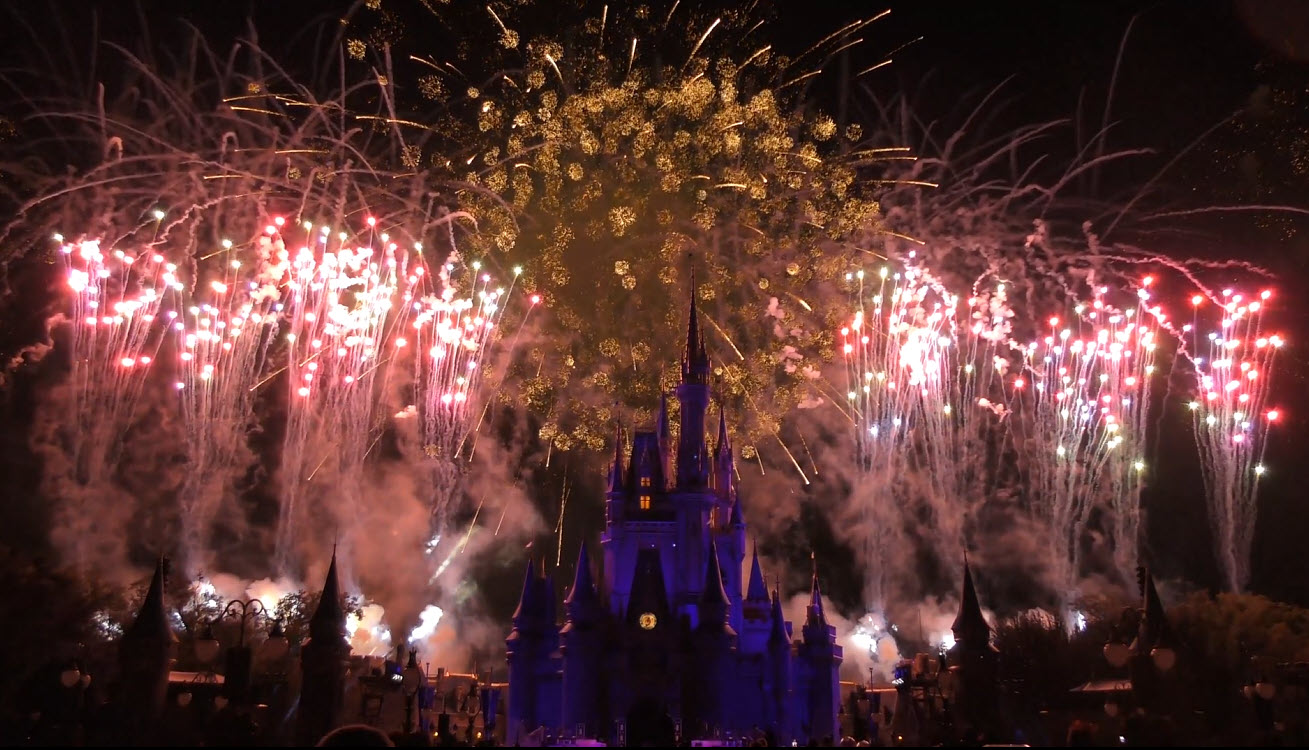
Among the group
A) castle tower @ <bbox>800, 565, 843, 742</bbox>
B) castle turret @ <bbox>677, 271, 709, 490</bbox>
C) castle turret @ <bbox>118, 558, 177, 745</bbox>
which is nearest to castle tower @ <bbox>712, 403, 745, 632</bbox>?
castle turret @ <bbox>677, 271, 709, 490</bbox>

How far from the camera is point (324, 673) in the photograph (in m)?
32.2

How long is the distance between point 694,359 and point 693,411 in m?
2.51

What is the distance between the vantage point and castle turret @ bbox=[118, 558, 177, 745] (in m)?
28.7

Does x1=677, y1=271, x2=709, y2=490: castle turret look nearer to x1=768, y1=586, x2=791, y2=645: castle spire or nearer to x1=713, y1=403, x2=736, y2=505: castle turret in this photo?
x1=713, y1=403, x2=736, y2=505: castle turret

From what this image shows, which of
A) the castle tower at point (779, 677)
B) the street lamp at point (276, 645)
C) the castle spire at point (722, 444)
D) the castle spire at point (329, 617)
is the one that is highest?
the castle spire at point (722, 444)

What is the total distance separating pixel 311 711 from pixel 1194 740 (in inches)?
921

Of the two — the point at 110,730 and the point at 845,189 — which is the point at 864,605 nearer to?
the point at 845,189

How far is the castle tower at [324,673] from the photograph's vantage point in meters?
31.5

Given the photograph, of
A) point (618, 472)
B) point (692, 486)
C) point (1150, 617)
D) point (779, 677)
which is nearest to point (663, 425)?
point (618, 472)

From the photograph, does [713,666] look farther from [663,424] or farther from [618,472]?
[663,424]

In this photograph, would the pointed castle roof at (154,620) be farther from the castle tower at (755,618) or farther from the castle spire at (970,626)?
the castle tower at (755,618)

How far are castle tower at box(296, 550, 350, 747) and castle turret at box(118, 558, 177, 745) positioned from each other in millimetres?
3977

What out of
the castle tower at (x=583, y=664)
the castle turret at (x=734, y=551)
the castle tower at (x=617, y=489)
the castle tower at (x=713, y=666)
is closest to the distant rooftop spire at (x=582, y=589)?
the castle tower at (x=583, y=664)

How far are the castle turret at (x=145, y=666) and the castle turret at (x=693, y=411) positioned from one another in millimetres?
25448
